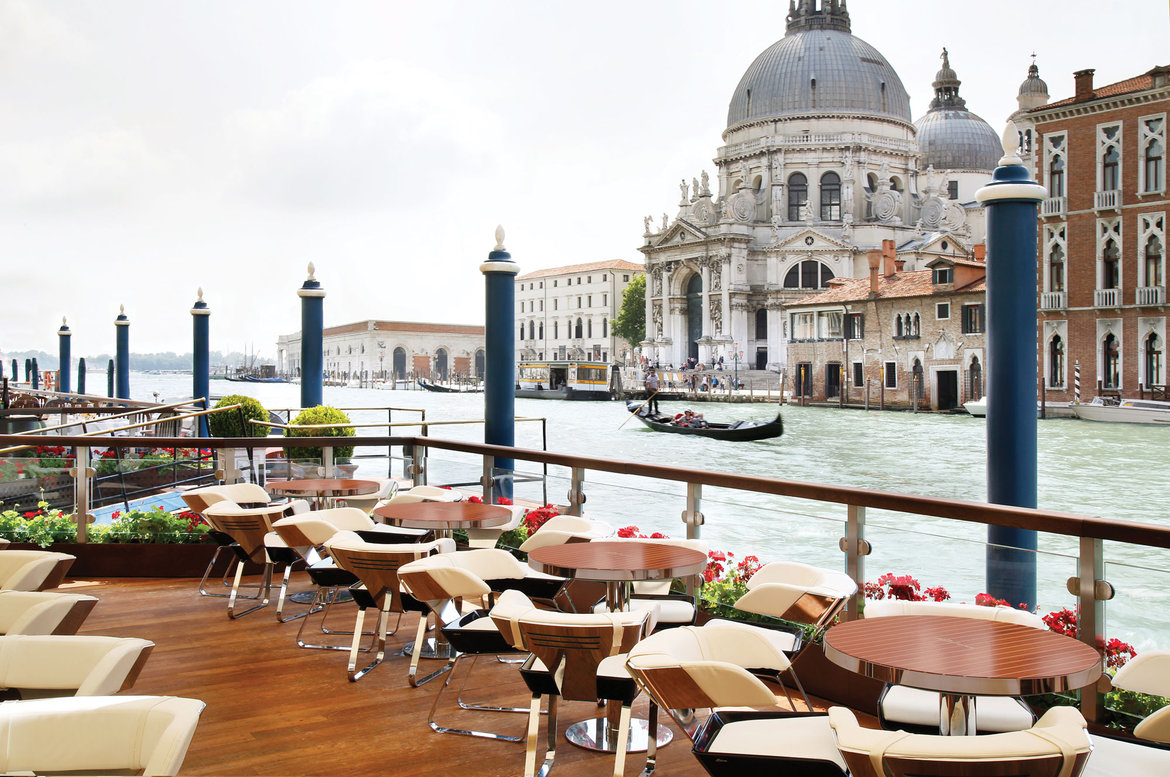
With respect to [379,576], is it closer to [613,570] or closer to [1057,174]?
[613,570]

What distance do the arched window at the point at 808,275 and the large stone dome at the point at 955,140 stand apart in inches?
560

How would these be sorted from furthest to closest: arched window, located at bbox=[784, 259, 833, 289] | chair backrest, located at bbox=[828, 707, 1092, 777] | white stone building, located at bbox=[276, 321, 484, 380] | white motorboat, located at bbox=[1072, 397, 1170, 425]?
white stone building, located at bbox=[276, 321, 484, 380] → arched window, located at bbox=[784, 259, 833, 289] → white motorboat, located at bbox=[1072, 397, 1170, 425] → chair backrest, located at bbox=[828, 707, 1092, 777]

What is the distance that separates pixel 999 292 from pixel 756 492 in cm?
202

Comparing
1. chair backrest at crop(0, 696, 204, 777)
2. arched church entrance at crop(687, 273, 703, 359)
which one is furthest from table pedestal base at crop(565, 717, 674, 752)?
arched church entrance at crop(687, 273, 703, 359)

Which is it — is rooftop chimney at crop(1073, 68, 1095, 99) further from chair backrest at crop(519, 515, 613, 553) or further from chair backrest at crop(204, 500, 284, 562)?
chair backrest at crop(204, 500, 284, 562)

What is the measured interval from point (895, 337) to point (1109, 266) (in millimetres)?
8962

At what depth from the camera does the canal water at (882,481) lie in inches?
121

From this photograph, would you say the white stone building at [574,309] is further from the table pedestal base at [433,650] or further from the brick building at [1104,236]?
the table pedestal base at [433,650]

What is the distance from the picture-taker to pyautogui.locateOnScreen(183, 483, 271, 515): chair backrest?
5.46 m

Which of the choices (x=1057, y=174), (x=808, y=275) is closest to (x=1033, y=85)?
(x=808, y=275)

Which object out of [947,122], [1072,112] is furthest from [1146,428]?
[947,122]

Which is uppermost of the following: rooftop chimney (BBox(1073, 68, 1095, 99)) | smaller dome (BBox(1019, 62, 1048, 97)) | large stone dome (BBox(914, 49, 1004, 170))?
large stone dome (BBox(914, 49, 1004, 170))

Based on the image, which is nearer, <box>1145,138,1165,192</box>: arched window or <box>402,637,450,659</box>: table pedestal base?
<box>402,637,450,659</box>: table pedestal base

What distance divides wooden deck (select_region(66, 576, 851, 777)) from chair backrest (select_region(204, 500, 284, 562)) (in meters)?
0.36
